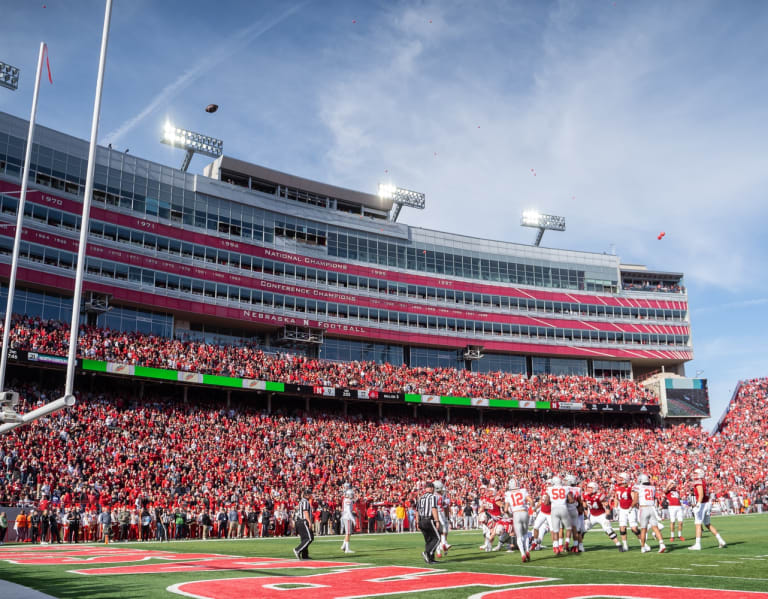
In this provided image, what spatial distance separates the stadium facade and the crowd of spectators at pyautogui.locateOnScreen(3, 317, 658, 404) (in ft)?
10.1

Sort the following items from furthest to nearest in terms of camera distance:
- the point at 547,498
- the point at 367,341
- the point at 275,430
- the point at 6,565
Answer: the point at 367,341 < the point at 275,430 < the point at 547,498 < the point at 6,565

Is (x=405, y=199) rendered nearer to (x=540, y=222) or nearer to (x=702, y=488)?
(x=540, y=222)

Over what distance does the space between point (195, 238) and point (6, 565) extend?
38.9 meters

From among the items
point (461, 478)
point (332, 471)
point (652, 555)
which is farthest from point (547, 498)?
point (461, 478)

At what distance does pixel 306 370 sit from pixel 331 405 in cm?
403

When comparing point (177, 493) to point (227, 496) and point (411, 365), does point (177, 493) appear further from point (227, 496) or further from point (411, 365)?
point (411, 365)

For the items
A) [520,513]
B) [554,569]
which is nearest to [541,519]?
[520,513]

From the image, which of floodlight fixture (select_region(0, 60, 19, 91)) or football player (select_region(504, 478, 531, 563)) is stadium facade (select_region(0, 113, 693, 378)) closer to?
floodlight fixture (select_region(0, 60, 19, 91))

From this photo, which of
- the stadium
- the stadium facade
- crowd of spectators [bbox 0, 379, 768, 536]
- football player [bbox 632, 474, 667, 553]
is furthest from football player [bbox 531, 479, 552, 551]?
the stadium facade

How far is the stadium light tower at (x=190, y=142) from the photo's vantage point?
184ft

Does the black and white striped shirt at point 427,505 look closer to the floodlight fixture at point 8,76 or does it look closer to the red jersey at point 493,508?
the red jersey at point 493,508

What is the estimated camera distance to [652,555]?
52.0ft

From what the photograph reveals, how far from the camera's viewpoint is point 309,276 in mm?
57000

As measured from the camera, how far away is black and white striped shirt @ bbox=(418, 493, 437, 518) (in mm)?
15523
